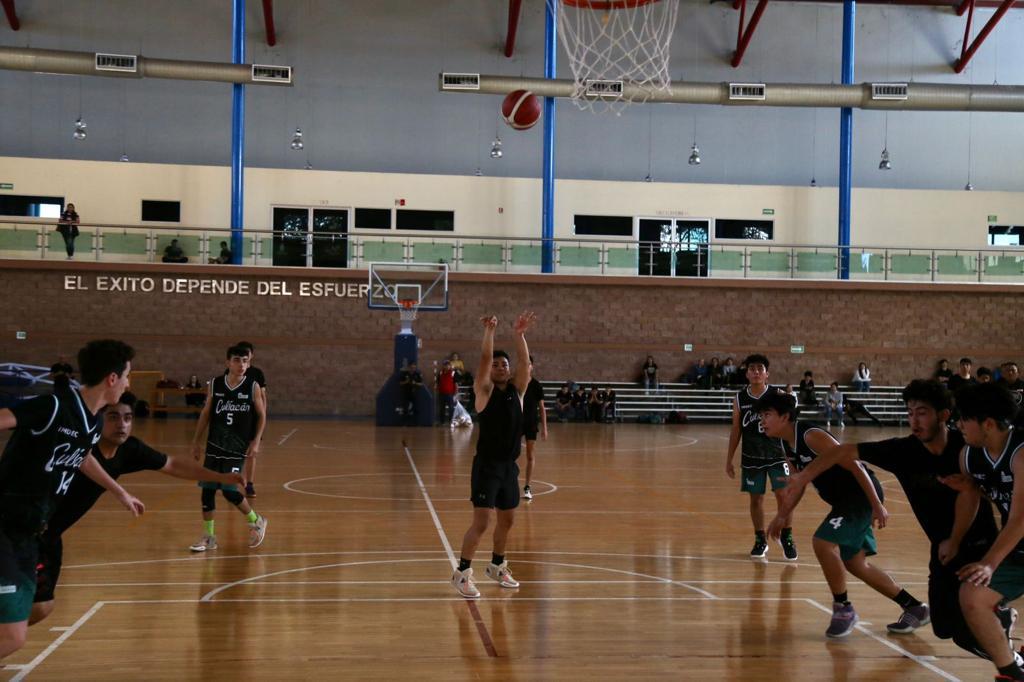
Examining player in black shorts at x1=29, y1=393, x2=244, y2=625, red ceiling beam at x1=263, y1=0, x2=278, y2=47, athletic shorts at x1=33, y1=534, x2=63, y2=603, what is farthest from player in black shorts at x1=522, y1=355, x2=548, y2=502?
red ceiling beam at x1=263, y1=0, x2=278, y2=47

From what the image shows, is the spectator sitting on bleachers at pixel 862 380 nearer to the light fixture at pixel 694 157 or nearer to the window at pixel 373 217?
the light fixture at pixel 694 157

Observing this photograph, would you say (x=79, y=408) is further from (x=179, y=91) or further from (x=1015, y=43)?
(x=1015, y=43)

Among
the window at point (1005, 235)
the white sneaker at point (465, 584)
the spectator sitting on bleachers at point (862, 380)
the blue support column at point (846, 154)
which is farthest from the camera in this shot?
the window at point (1005, 235)

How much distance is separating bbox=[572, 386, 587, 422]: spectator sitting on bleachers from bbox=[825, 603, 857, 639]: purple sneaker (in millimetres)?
18957

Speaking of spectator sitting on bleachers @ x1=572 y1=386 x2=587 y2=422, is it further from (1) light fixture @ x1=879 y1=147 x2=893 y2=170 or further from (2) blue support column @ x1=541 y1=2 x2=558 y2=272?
(1) light fixture @ x1=879 y1=147 x2=893 y2=170

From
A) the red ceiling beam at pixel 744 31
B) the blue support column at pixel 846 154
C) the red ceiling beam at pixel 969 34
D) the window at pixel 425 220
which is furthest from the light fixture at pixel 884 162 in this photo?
the window at pixel 425 220

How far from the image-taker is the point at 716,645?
562 cm

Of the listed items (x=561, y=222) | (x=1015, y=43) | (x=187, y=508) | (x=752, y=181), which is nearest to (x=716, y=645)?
(x=187, y=508)

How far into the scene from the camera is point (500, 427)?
6777 mm

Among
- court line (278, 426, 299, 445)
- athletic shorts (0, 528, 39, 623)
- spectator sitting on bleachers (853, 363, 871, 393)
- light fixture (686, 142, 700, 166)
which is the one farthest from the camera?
light fixture (686, 142, 700, 166)

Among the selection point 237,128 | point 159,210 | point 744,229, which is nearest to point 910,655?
point 237,128

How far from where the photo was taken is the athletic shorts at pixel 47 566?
4.56 m

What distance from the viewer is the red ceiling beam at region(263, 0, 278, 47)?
26516 millimetres

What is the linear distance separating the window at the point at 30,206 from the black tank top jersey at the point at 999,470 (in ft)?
87.8
